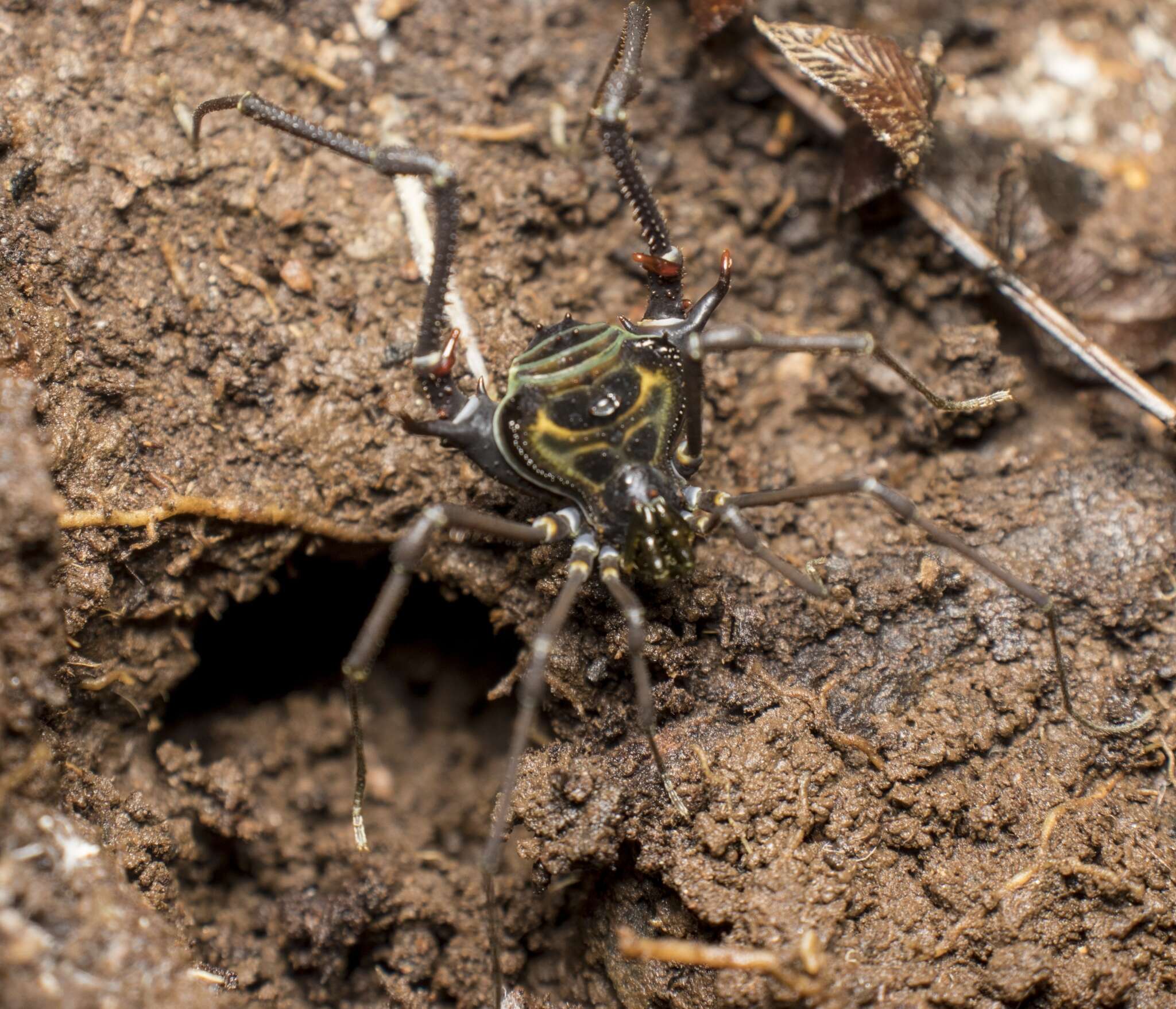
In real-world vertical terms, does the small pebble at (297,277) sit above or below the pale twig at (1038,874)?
above

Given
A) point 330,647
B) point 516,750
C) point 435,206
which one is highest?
point 435,206

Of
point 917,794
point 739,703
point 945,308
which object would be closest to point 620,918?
point 739,703

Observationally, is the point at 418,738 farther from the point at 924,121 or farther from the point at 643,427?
the point at 924,121

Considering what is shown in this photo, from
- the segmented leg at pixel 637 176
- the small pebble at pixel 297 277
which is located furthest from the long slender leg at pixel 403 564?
the small pebble at pixel 297 277

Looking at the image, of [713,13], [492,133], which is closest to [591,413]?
[492,133]

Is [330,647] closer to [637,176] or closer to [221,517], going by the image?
[221,517]

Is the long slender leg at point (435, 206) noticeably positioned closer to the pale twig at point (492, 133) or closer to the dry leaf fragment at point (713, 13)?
the pale twig at point (492, 133)

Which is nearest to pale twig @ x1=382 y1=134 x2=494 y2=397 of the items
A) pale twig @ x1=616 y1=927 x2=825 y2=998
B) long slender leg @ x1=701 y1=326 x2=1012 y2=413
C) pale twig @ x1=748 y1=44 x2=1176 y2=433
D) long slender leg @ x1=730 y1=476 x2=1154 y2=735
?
long slender leg @ x1=701 y1=326 x2=1012 y2=413
